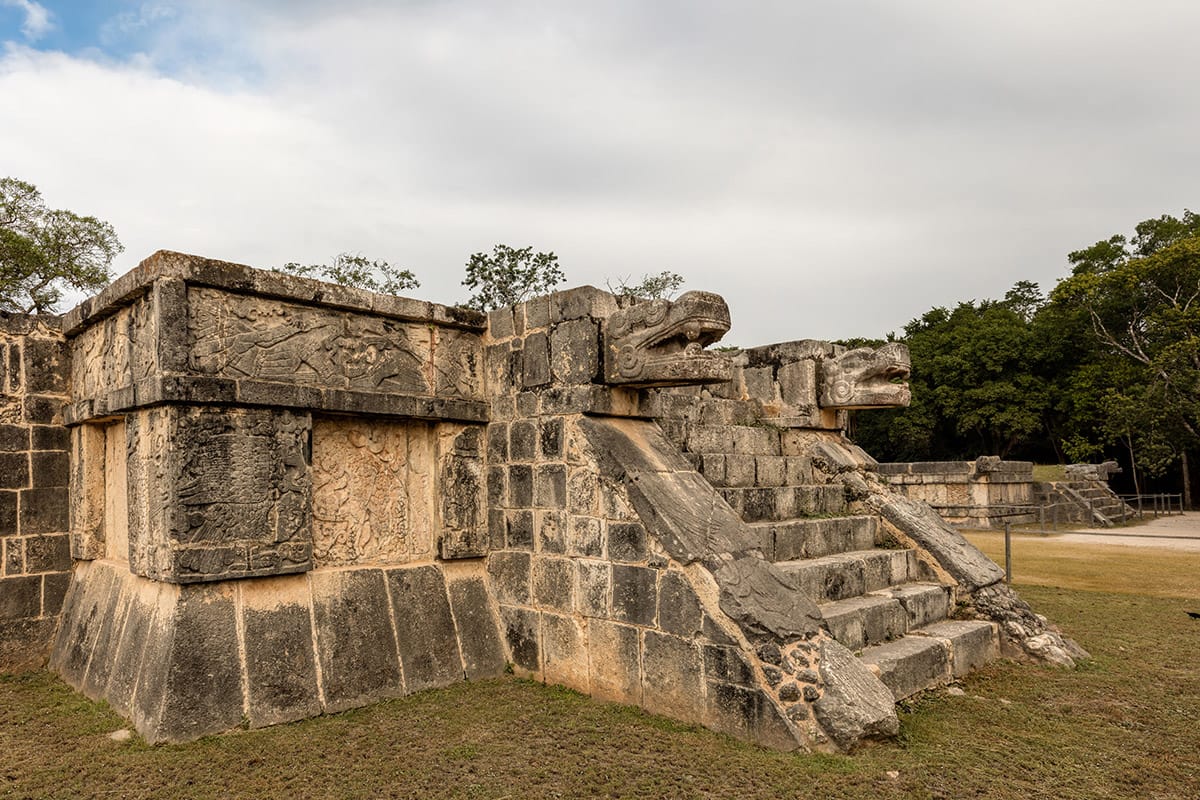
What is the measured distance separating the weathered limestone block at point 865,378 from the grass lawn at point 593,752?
8.21 ft

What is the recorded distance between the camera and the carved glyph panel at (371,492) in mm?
4766

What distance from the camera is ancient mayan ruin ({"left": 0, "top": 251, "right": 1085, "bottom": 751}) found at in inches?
158

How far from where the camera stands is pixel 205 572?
4047 millimetres

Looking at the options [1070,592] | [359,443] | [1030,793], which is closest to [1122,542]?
[1070,592]

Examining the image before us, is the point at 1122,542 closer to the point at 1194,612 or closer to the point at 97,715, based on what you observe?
the point at 1194,612

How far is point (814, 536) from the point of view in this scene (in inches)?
219

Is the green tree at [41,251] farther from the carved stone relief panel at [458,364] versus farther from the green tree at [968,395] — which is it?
the green tree at [968,395]

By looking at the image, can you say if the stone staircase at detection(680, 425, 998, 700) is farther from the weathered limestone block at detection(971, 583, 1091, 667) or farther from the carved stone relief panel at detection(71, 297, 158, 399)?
the carved stone relief panel at detection(71, 297, 158, 399)

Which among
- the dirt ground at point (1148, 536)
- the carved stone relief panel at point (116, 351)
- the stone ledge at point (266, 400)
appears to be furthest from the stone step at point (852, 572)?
the dirt ground at point (1148, 536)

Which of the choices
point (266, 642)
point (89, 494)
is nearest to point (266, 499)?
point (266, 642)

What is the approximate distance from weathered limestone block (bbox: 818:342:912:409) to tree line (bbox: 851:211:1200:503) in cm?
1874

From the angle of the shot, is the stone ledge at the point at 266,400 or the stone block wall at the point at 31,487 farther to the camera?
the stone block wall at the point at 31,487

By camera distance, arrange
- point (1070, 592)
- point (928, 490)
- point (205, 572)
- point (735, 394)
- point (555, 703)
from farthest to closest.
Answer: point (928, 490) → point (1070, 592) → point (735, 394) → point (555, 703) → point (205, 572)

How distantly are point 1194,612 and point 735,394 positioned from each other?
4.67m
